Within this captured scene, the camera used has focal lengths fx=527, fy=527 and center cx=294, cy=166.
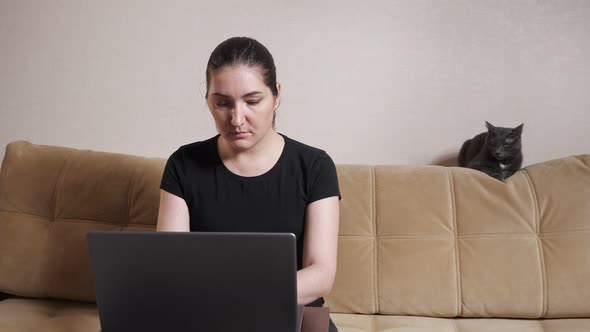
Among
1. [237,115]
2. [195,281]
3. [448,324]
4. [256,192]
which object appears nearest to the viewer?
[195,281]

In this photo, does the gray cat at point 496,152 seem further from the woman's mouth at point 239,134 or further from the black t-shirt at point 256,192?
the woman's mouth at point 239,134

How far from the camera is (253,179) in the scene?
1.32m

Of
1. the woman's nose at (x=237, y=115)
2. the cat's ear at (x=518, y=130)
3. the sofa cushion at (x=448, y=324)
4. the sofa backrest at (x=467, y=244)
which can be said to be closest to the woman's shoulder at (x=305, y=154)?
the woman's nose at (x=237, y=115)

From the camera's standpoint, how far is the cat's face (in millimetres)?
1808

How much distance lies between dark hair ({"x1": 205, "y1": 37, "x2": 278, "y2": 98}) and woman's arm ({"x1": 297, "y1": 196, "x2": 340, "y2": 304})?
32 centimetres

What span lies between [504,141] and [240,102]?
3.51 feet

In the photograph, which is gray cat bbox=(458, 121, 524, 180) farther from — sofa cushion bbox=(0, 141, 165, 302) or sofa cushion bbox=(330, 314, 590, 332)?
sofa cushion bbox=(0, 141, 165, 302)

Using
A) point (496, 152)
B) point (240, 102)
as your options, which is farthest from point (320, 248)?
point (496, 152)

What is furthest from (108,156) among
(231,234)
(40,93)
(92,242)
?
(231,234)

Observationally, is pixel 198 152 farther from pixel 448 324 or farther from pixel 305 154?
pixel 448 324

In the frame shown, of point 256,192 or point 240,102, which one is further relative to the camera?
point 256,192

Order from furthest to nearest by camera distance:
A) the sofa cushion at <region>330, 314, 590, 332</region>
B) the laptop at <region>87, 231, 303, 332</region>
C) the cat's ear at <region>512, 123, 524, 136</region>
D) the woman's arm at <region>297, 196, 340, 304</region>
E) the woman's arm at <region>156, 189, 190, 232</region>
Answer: the cat's ear at <region>512, 123, 524, 136</region>
the sofa cushion at <region>330, 314, 590, 332</region>
the woman's arm at <region>156, 189, 190, 232</region>
the woman's arm at <region>297, 196, 340, 304</region>
the laptop at <region>87, 231, 303, 332</region>

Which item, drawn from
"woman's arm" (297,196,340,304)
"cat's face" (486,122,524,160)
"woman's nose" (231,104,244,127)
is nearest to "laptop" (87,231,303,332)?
"woman's arm" (297,196,340,304)

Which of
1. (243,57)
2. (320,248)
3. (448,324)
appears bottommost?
(448,324)
